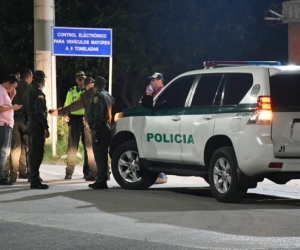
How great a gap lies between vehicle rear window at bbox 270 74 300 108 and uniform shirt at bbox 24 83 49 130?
13.1 feet

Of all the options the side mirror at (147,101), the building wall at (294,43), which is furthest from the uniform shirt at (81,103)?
the building wall at (294,43)

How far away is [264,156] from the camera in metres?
13.9

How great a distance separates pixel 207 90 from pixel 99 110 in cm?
209

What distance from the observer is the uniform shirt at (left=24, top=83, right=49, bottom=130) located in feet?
54.2

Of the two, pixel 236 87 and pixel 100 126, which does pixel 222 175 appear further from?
pixel 100 126

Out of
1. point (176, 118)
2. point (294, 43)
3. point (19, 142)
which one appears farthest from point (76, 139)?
point (294, 43)

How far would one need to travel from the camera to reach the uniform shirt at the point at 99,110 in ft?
54.1

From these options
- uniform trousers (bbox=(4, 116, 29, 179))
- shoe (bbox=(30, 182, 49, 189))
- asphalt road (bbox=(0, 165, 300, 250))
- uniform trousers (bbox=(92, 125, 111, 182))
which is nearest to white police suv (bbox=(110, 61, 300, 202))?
uniform trousers (bbox=(92, 125, 111, 182))

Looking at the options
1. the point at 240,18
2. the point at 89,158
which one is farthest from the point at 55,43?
the point at 240,18

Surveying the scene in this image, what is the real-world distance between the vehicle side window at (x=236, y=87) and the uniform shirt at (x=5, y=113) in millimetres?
4107

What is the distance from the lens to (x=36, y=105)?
16.5 m

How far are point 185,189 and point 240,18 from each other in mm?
30041

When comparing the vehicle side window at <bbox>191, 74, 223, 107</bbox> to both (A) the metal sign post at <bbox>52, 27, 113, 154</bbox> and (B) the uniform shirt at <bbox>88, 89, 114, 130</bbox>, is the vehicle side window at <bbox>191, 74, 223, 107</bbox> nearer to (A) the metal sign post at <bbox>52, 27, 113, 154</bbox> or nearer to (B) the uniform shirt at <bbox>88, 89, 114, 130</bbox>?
(B) the uniform shirt at <bbox>88, 89, 114, 130</bbox>

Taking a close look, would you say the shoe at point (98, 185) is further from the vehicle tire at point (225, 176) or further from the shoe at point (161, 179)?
the vehicle tire at point (225, 176)
